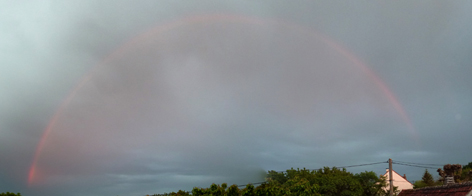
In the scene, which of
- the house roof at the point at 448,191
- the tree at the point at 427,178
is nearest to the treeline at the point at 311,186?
the house roof at the point at 448,191

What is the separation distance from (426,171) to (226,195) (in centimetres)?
8362

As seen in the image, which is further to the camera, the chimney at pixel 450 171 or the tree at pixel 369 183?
the tree at pixel 369 183

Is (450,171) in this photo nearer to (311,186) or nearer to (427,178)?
(311,186)

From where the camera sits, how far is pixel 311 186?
31469mm

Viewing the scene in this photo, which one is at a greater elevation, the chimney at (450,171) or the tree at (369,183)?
the chimney at (450,171)

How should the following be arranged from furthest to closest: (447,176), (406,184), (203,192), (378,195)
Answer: (406,184), (378,195), (447,176), (203,192)

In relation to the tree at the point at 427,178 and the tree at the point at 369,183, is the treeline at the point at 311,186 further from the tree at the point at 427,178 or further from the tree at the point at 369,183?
the tree at the point at 427,178

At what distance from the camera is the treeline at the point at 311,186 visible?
28828mm

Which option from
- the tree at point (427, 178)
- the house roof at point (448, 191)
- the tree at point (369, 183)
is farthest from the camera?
the tree at point (427, 178)

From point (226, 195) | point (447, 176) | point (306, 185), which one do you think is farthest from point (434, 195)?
point (226, 195)

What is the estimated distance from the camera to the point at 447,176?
35.6 metres

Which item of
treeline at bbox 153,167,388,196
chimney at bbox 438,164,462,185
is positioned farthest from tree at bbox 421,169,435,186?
chimney at bbox 438,164,462,185

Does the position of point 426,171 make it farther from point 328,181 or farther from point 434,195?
point 434,195

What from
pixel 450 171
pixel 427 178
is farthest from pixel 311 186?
pixel 427 178
